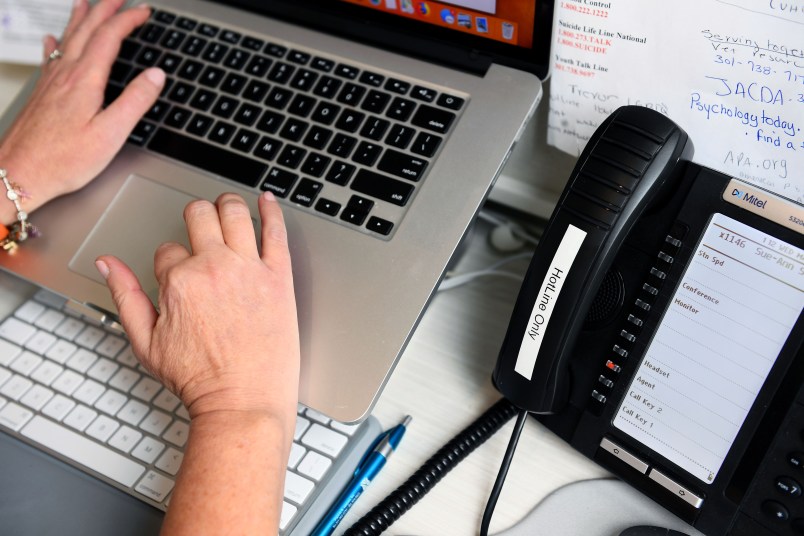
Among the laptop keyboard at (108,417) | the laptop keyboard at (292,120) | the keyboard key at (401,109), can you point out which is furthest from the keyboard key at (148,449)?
the keyboard key at (401,109)

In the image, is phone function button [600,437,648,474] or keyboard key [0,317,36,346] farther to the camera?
keyboard key [0,317,36,346]

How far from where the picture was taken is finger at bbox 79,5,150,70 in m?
0.71

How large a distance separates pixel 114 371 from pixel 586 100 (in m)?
0.47

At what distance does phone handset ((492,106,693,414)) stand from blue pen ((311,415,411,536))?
0.13 m

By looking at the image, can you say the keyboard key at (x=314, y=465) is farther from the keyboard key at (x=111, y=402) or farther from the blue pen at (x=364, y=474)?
the keyboard key at (x=111, y=402)

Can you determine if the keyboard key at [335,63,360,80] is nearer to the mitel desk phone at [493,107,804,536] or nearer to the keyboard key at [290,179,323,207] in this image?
the keyboard key at [290,179,323,207]

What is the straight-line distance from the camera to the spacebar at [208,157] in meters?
0.63

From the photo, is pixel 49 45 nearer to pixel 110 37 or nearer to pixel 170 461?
pixel 110 37

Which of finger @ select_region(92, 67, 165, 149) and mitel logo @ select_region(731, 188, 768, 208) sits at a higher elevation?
mitel logo @ select_region(731, 188, 768, 208)

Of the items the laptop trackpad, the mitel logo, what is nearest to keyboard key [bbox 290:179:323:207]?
the laptop trackpad

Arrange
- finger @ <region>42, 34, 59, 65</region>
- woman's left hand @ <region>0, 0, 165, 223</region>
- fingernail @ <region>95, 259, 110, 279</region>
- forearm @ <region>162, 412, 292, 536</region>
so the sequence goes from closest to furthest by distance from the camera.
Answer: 1. forearm @ <region>162, 412, 292, 536</region>
2. fingernail @ <region>95, 259, 110, 279</region>
3. woman's left hand @ <region>0, 0, 165, 223</region>
4. finger @ <region>42, 34, 59, 65</region>

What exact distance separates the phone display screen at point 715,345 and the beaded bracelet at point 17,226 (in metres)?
0.54

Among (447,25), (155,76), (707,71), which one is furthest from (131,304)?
(707,71)

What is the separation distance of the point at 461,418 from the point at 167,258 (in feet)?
0.90
